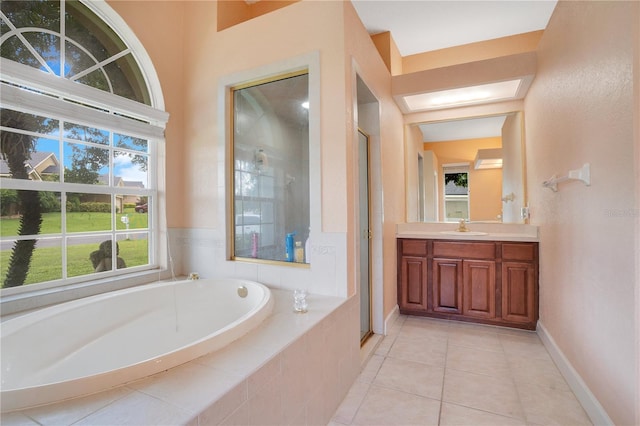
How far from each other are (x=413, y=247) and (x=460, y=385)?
1359mm

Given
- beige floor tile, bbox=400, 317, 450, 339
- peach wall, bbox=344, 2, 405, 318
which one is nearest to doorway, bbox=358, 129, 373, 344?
peach wall, bbox=344, 2, 405, 318

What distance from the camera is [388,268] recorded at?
2.76 m

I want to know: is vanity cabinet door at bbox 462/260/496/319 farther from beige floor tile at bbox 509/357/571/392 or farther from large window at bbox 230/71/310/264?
large window at bbox 230/71/310/264

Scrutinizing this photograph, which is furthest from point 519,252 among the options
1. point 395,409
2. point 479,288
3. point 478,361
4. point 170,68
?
point 170,68

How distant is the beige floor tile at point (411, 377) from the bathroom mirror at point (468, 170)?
162 centimetres

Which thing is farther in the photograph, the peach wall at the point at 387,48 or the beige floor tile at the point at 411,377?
the peach wall at the point at 387,48

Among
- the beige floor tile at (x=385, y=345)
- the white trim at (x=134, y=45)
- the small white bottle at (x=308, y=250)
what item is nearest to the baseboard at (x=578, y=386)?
the beige floor tile at (x=385, y=345)

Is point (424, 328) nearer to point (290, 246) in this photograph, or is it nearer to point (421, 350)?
point (421, 350)

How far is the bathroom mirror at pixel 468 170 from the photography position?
2949 mm

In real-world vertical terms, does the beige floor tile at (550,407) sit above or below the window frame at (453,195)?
below

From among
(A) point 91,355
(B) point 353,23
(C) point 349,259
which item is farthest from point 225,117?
(A) point 91,355

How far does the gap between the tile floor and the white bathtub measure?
2.98 feet

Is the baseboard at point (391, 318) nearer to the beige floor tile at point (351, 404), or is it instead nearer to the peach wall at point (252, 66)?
the beige floor tile at point (351, 404)

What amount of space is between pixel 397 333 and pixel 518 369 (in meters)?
0.92
